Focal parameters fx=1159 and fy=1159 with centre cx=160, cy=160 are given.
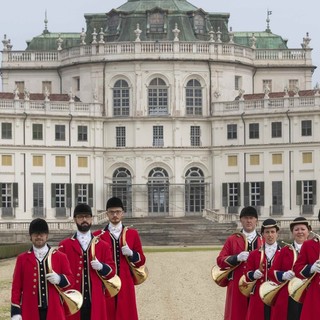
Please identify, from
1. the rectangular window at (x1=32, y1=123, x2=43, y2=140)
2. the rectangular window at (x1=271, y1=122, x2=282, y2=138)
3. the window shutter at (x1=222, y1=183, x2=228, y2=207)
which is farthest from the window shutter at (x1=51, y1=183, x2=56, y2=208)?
the rectangular window at (x1=271, y1=122, x2=282, y2=138)

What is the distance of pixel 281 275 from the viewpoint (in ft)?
61.0

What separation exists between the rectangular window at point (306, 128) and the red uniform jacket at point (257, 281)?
59226 mm

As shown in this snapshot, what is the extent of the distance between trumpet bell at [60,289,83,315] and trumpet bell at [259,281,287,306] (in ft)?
10.2

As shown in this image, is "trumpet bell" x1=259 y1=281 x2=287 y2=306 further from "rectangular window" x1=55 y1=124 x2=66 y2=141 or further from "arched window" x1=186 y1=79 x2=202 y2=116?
"arched window" x1=186 y1=79 x2=202 y2=116

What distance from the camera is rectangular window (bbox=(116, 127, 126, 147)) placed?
270 ft

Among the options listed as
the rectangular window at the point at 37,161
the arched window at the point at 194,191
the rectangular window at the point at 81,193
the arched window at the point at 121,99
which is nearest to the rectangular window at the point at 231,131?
the arched window at the point at 194,191

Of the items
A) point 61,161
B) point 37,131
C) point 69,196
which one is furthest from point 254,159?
point 37,131

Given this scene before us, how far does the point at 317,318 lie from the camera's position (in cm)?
1727

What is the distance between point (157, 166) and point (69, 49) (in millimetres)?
11096

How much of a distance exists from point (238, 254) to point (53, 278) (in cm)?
429

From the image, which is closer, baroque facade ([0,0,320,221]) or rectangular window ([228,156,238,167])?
baroque facade ([0,0,320,221])

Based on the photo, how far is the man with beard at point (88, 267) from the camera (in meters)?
18.4

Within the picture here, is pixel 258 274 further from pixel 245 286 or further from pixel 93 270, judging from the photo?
pixel 93 270

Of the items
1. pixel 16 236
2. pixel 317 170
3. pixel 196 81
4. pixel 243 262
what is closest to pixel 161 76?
pixel 196 81
